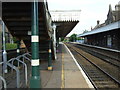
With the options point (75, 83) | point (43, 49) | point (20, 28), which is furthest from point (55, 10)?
point (75, 83)

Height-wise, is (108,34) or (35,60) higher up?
(108,34)

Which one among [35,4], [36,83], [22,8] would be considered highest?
[22,8]

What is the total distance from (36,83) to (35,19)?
1.68 metres

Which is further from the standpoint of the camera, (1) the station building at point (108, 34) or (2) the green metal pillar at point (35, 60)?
(1) the station building at point (108, 34)

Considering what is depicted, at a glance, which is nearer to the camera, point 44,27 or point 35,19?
point 35,19

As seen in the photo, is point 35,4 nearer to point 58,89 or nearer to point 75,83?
point 58,89

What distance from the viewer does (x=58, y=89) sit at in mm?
6176

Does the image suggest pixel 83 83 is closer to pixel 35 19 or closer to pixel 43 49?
pixel 35 19

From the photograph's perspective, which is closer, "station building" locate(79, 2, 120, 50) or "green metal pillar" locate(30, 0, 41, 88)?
"green metal pillar" locate(30, 0, 41, 88)

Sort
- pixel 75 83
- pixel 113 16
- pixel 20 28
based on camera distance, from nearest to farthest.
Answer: pixel 75 83 < pixel 20 28 < pixel 113 16

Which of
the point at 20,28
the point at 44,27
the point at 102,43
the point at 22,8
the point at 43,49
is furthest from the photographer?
the point at 102,43

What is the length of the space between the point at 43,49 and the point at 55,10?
24.7 feet

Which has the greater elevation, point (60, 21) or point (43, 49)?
point (60, 21)

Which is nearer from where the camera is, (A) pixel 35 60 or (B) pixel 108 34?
(A) pixel 35 60
